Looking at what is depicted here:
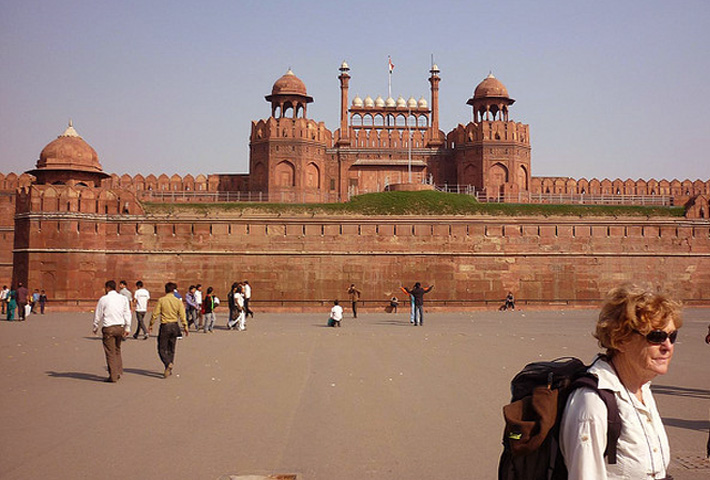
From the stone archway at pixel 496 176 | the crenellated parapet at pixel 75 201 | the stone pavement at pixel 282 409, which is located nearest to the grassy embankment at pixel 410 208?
the crenellated parapet at pixel 75 201

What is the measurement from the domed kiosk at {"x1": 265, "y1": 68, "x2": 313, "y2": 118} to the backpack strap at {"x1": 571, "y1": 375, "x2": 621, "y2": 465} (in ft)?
111

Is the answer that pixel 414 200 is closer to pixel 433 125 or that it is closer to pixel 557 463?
pixel 433 125

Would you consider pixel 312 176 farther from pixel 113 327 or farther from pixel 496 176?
pixel 113 327

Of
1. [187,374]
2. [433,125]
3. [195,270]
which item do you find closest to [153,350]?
[187,374]

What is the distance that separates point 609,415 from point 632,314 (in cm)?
35

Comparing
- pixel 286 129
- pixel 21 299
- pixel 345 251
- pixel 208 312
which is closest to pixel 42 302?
pixel 21 299

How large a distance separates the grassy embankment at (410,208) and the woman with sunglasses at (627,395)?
78.2 feet

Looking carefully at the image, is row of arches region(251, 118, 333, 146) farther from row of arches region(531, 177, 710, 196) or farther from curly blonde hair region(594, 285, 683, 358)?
curly blonde hair region(594, 285, 683, 358)

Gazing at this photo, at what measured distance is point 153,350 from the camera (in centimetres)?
1120

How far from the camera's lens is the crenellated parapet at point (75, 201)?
24812mm

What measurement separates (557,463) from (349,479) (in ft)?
7.37

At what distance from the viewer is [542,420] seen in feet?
7.29

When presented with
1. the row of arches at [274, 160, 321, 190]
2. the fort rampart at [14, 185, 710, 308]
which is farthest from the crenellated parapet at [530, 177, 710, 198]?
the row of arches at [274, 160, 321, 190]

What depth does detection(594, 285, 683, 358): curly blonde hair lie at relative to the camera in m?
2.29
